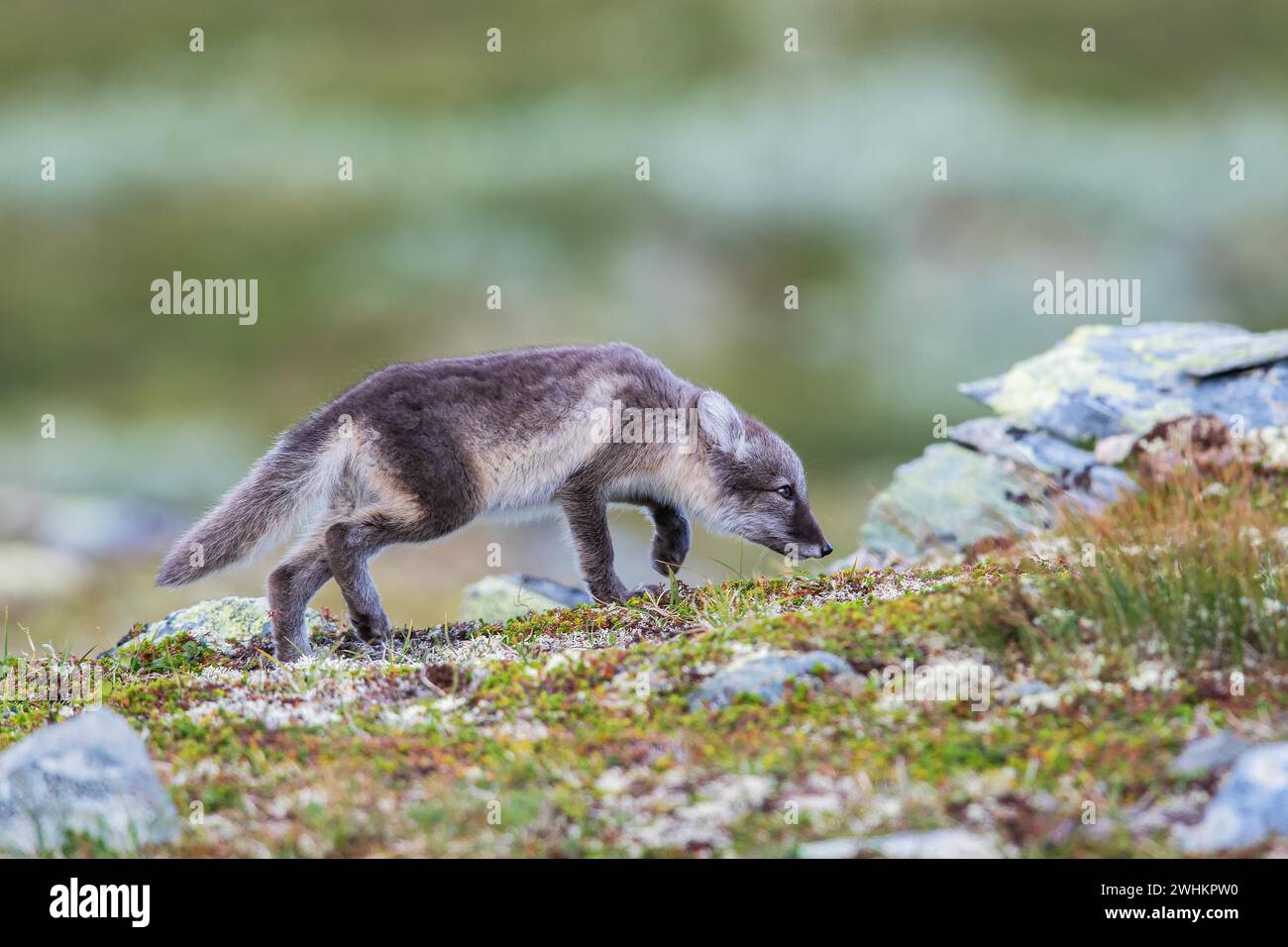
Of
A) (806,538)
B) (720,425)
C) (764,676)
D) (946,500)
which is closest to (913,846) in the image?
(764,676)

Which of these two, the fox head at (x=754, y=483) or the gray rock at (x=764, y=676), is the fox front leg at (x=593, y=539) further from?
the gray rock at (x=764, y=676)

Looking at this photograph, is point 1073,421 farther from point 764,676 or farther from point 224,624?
point 224,624

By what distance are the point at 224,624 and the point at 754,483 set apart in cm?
441

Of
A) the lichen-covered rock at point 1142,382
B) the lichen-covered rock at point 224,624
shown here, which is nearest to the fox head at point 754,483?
the lichen-covered rock at point 224,624

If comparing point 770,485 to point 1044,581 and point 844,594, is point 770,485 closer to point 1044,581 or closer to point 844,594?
point 844,594

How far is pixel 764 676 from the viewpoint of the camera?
21.7 feet

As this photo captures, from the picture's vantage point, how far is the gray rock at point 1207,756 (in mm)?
5312

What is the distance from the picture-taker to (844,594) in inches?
357

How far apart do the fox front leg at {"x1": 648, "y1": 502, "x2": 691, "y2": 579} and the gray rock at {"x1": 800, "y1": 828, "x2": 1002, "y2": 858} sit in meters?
5.68

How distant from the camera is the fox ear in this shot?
10.0m

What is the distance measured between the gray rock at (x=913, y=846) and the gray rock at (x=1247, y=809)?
80 centimetres

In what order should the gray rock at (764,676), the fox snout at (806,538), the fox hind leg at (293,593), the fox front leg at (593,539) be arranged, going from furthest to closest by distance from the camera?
the fox snout at (806,538)
the fox front leg at (593,539)
the fox hind leg at (293,593)
the gray rock at (764,676)

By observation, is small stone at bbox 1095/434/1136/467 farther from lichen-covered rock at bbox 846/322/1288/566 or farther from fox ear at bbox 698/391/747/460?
fox ear at bbox 698/391/747/460
